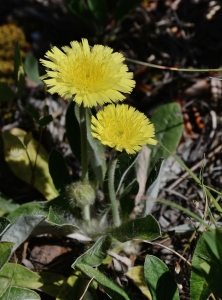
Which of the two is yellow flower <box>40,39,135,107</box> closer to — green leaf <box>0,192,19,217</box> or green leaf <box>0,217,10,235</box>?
green leaf <box>0,217,10,235</box>

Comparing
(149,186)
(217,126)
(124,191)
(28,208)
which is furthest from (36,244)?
(217,126)

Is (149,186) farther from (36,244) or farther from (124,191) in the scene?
→ (36,244)

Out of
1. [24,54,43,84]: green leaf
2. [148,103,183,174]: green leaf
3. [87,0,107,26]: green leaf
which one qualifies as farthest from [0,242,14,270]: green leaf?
[87,0,107,26]: green leaf

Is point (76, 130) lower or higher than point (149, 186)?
higher

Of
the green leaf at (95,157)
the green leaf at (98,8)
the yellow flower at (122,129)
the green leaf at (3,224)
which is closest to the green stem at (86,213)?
the green leaf at (95,157)

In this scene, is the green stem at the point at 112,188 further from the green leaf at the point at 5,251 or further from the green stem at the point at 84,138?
the green leaf at the point at 5,251
